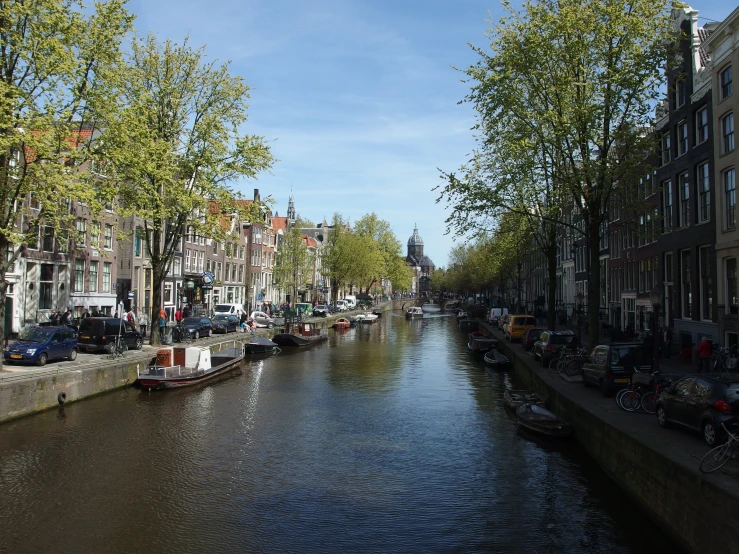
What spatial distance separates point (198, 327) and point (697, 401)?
120 ft

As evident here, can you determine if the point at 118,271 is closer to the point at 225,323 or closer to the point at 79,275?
the point at 79,275

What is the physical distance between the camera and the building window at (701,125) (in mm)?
30875

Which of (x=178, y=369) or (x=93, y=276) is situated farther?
(x=93, y=276)

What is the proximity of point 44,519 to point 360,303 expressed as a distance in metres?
105

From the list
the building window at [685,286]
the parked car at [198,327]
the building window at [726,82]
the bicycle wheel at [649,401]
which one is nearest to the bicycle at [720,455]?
the bicycle wheel at [649,401]

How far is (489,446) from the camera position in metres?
19.8

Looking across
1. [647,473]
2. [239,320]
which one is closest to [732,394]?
[647,473]

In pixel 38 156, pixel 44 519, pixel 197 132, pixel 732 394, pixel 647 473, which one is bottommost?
pixel 44 519

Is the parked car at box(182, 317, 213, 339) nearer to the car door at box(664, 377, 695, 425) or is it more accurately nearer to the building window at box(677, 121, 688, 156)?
the building window at box(677, 121, 688, 156)

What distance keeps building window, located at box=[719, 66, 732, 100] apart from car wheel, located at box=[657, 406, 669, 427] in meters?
18.3

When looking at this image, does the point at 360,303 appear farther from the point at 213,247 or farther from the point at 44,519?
the point at 44,519

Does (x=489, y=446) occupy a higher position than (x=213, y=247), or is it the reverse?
(x=213, y=247)

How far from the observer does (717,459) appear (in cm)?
1103

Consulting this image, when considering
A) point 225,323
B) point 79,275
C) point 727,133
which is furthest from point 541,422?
point 79,275
